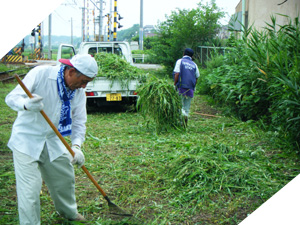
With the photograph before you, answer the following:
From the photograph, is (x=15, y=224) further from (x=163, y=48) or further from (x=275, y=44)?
(x=163, y=48)

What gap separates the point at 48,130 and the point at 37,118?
0.45ft

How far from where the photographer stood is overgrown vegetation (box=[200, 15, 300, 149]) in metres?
4.54

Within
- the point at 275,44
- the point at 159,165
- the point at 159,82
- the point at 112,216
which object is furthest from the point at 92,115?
the point at 112,216

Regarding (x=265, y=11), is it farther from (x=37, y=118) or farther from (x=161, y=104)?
(x=37, y=118)

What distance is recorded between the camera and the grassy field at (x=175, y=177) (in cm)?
331

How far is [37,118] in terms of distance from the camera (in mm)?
2680

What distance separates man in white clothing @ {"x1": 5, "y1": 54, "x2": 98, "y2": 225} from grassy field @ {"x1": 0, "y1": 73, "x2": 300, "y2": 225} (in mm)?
553

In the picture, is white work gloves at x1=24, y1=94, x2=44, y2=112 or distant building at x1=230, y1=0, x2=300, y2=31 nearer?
white work gloves at x1=24, y1=94, x2=44, y2=112

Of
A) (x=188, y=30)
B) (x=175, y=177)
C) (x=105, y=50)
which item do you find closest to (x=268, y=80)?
(x=175, y=177)

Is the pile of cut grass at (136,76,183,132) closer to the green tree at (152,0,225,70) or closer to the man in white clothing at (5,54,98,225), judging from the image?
the man in white clothing at (5,54,98,225)

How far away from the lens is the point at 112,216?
3.27m

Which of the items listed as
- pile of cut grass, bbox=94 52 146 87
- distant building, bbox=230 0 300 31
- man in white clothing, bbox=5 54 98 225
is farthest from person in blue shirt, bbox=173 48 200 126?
man in white clothing, bbox=5 54 98 225

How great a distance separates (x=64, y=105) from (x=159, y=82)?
398 centimetres

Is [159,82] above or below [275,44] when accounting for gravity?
below
